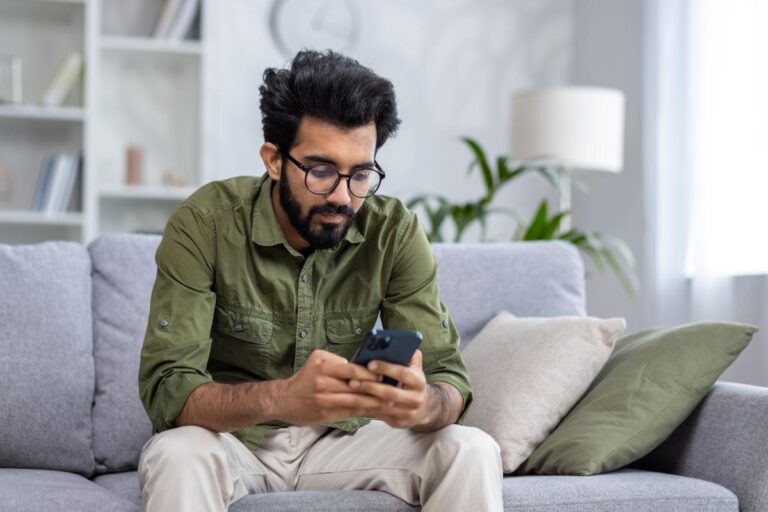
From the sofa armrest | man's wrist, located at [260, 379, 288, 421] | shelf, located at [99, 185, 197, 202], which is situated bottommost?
the sofa armrest

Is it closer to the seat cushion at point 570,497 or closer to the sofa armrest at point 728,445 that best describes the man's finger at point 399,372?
the seat cushion at point 570,497

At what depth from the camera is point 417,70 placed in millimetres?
4355

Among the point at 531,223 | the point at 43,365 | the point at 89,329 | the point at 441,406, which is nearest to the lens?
the point at 441,406

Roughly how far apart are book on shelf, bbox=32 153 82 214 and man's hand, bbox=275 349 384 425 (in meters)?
2.64

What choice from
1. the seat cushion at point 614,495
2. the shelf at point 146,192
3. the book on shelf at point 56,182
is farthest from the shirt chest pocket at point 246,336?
the book on shelf at point 56,182

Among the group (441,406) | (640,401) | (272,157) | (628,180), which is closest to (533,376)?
(640,401)

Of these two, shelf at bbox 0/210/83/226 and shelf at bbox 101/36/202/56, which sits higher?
shelf at bbox 101/36/202/56

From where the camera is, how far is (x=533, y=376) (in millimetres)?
1966

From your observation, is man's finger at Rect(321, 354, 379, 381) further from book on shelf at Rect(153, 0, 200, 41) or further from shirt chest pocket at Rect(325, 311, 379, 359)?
book on shelf at Rect(153, 0, 200, 41)

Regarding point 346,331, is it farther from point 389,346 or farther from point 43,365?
point 43,365

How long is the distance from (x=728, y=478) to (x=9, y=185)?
9.82ft

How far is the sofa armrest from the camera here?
1747mm

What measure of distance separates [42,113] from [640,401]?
2.65 meters

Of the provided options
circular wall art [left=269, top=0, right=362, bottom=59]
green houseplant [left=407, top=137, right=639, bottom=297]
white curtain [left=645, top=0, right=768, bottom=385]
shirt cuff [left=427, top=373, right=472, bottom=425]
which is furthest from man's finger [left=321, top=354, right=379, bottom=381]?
circular wall art [left=269, top=0, right=362, bottom=59]
